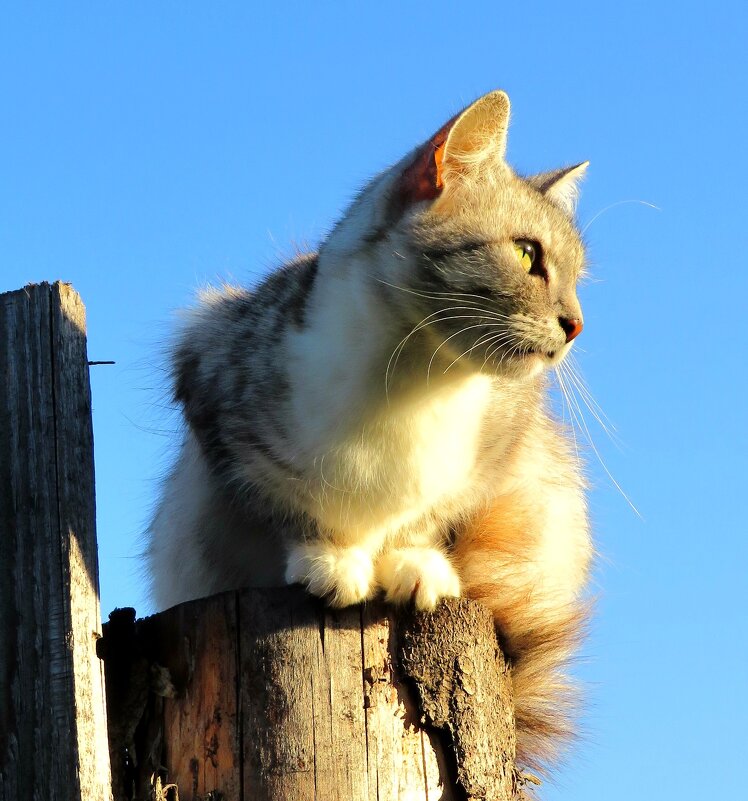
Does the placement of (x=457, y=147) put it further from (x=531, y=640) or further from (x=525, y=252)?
Answer: (x=531, y=640)

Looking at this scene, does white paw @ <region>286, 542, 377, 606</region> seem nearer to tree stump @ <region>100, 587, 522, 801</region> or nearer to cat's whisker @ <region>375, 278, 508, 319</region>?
tree stump @ <region>100, 587, 522, 801</region>

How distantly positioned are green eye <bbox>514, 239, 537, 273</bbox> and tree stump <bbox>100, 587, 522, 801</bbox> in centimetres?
93

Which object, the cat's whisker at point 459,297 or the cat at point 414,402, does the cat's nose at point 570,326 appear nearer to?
the cat at point 414,402

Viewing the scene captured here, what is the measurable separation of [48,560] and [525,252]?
1.48 m

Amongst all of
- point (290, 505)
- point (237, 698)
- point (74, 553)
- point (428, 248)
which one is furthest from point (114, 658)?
point (428, 248)

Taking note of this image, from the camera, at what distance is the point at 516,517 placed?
3137 mm

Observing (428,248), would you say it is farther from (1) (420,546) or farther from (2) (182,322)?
(2) (182,322)

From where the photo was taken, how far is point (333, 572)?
8.09 ft

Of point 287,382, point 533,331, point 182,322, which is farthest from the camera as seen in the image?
point 182,322

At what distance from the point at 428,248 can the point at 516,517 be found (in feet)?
3.06

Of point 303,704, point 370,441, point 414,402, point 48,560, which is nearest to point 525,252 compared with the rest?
point 414,402

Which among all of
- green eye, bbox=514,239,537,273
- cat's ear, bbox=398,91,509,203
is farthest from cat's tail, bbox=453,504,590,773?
cat's ear, bbox=398,91,509,203

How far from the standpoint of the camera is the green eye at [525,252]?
8.89 ft

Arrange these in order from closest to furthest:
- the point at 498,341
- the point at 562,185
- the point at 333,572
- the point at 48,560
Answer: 1. the point at 48,560
2. the point at 333,572
3. the point at 498,341
4. the point at 562,185
